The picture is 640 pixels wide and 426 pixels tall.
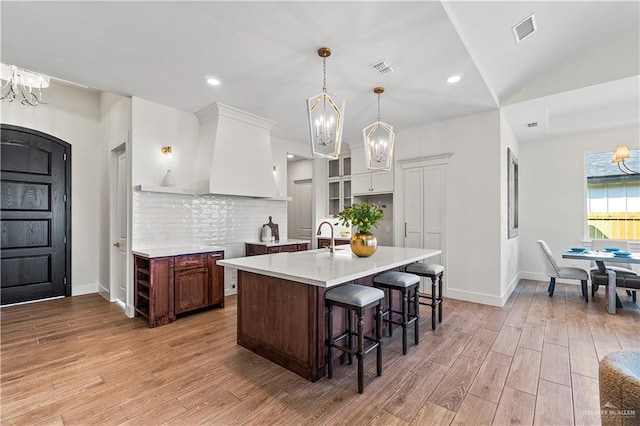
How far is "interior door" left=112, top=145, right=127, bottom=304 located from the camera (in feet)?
13.5

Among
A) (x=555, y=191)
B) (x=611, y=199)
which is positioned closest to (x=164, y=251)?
(x=555, y=191)

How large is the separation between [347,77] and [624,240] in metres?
5.52

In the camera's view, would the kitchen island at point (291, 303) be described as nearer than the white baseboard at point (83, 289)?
Yes

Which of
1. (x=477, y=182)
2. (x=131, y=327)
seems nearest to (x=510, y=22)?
(x=477, y=182)

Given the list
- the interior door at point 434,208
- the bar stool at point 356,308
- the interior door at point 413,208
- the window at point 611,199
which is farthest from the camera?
the window at point 611,199

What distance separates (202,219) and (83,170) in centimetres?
228

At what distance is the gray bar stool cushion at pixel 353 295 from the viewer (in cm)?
222

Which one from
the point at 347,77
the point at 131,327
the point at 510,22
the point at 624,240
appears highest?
the point at 510,22

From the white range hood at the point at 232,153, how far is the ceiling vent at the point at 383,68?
218 centimetres

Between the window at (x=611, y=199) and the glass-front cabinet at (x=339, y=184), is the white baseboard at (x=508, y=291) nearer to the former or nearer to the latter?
the window at (x=611, y=199)

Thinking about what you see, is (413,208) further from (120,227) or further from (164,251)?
(120,227)

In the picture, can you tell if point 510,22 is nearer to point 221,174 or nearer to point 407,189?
point 407,189

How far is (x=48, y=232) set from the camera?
15.1 ft

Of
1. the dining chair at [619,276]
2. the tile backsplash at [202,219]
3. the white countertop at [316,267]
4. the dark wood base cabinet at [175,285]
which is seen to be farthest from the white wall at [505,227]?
the dark wood base cabinet at [175,285]
